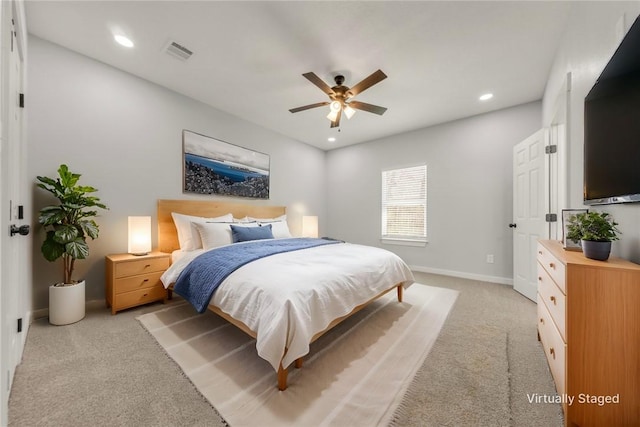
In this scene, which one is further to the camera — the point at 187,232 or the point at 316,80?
the point at 187,232

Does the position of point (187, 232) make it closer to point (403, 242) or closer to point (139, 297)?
point (139, 297)

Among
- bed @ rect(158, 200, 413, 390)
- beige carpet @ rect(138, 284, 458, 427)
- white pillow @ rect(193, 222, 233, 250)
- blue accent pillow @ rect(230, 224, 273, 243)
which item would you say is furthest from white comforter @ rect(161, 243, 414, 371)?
blue accent pillow @ rect(230, 224, 273, 243)

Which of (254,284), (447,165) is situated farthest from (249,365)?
(447,165)

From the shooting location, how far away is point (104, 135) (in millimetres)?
2600

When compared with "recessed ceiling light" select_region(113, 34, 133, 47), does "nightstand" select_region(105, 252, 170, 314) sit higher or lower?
lower

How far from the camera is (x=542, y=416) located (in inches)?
49.1

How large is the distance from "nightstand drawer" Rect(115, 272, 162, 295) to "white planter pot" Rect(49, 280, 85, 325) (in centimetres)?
30

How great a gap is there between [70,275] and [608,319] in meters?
3.80

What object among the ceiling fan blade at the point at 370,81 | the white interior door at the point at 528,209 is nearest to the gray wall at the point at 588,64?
the white interior door at the point at 528,209

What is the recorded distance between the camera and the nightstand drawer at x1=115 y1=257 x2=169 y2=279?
239 centimetres

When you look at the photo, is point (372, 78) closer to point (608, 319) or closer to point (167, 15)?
point (167, 15)

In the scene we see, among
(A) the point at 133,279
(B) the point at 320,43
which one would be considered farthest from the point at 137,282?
(B) the point at 320,43

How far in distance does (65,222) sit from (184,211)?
116cm

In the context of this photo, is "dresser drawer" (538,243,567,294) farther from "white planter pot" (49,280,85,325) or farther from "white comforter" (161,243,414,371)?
"white planter pot" (49,280,85,325)
